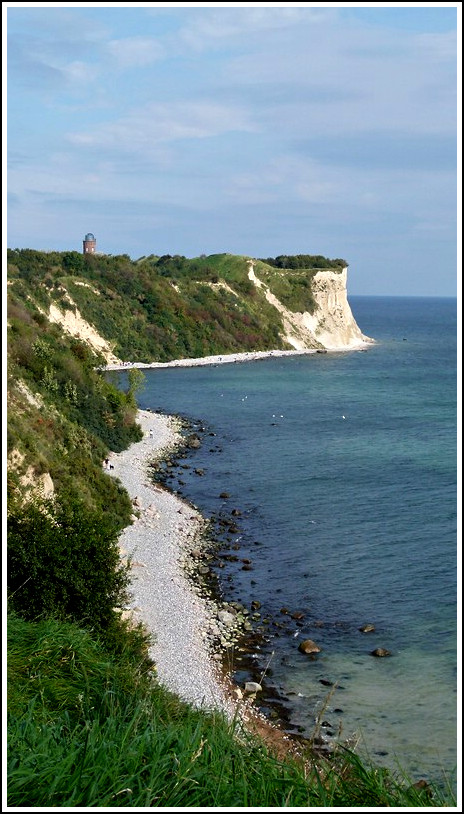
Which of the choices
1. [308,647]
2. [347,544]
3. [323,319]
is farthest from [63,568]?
[323,319]

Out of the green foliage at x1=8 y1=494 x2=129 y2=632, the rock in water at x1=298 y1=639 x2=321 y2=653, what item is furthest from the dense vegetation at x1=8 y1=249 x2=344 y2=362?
the green foliage at x1=8 y1=494 x2=129 y2=632

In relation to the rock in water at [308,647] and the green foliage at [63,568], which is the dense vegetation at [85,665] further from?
the rock in water at [308,647]

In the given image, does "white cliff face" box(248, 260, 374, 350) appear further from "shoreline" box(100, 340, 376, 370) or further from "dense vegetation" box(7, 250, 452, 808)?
"dense vegetation" box(7, 250, 452, 808)

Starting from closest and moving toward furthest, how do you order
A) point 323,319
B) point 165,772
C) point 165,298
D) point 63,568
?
point 165,772 → point 63,568 → point 165,298 → point 323,319

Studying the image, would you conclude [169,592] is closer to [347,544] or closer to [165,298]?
[347,544]

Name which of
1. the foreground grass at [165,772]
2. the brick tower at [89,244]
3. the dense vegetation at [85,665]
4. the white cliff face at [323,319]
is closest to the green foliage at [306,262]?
the white cliff face at [323,319]

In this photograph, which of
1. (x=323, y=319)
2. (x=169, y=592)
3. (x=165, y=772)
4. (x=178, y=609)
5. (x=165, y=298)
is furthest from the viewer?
(x=323, y=319)
